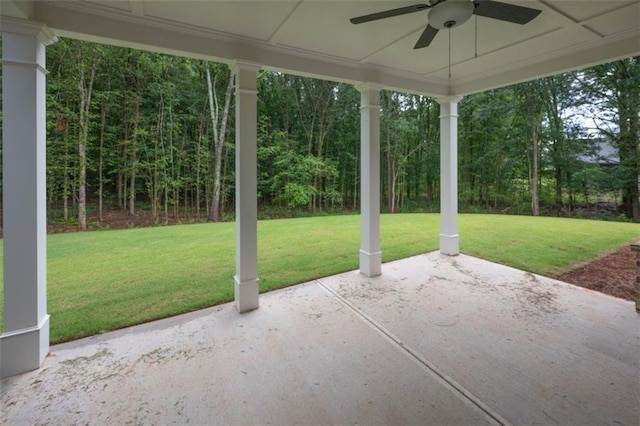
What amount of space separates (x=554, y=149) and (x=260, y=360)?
1249cm

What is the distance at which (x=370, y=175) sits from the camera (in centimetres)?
368

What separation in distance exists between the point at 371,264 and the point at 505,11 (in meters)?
2.84

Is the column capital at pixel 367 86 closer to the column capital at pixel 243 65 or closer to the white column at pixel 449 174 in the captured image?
the column capital at pixel 243 65

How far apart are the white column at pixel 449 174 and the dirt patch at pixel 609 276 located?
57.3 inches

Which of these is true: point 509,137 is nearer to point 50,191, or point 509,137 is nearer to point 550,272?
point 550,272

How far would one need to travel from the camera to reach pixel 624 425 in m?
1.48

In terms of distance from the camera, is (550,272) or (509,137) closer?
(550,272)

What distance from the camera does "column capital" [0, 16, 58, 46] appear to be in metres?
1.87

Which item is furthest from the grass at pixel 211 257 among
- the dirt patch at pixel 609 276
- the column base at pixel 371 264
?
the column base at pixel 371 264

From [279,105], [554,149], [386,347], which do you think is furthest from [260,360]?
[554,149]

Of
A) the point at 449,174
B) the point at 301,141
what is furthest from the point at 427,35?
the point at 301,141

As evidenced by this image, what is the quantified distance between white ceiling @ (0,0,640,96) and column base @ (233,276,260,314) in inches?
85.9

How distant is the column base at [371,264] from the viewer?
3.78 metres

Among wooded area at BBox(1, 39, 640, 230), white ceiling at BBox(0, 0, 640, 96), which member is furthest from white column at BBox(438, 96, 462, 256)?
wooded area at BBox(1, 39, 640, 230)
